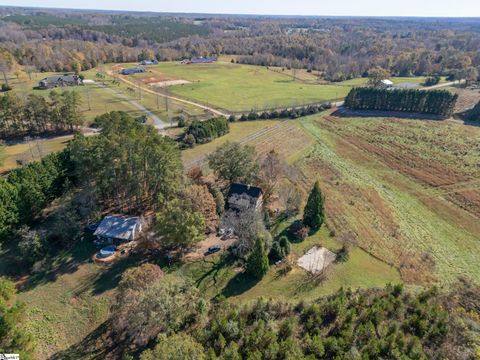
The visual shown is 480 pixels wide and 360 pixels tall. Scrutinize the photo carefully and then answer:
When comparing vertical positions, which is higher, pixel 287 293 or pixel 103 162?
pixel 103 162

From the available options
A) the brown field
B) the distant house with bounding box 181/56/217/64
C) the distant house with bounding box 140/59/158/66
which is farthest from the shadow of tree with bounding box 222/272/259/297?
the distant house with bounding box 181/56/217/64

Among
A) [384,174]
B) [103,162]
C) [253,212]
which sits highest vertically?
[103,162]

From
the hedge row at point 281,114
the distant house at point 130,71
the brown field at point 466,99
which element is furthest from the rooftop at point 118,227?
the distant house at point 130,71

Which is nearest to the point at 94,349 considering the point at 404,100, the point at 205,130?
the point at 205,130

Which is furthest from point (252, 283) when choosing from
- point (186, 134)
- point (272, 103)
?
point (272, 103)

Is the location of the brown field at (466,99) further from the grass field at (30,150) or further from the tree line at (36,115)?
the grass field at (30,150)

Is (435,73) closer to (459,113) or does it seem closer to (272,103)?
(459,113)
